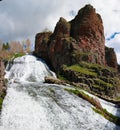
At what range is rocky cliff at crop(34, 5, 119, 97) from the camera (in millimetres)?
→ 44344

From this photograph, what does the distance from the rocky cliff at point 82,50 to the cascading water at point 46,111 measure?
14636mm

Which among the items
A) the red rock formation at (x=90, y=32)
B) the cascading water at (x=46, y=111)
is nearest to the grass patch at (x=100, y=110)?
the cascading water at (x=46, y=111)

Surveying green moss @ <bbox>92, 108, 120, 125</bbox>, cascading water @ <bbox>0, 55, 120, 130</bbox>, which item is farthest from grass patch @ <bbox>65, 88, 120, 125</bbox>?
cascading water @ <bbox>0, 55, 120, 130</bbox>

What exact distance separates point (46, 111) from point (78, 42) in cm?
3189

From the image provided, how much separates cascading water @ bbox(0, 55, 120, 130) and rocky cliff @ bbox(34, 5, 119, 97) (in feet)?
48.0

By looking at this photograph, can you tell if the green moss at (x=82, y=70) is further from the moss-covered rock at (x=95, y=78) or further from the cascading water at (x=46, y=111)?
the cascading water at (x=46, y=111)

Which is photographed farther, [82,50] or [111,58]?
[111,58]

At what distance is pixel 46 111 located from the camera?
2378 cm

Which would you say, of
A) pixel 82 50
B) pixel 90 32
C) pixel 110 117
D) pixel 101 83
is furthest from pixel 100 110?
pixel 90 32

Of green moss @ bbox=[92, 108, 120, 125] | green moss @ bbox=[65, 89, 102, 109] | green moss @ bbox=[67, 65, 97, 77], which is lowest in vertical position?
green moss @ bbox=[92, 108, 120, 125]

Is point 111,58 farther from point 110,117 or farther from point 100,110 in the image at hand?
point 110,117

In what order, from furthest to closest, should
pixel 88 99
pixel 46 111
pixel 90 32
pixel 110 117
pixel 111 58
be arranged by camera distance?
pixel 111 58 < pixel 90 32 < pixel 88 99 < pixel 110 117 < pixel 46 111

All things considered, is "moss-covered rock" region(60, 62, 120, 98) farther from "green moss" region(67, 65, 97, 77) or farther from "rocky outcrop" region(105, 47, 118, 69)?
"rocky outcrop" region(105, 47, 118, 69)

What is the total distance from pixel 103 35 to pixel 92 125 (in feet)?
123
